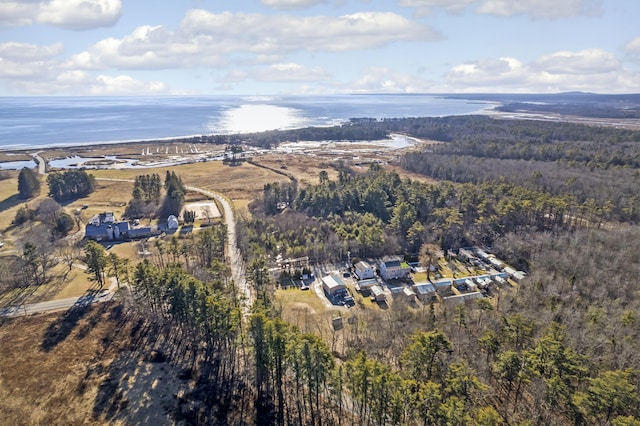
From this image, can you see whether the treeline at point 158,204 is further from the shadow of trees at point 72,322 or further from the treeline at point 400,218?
the shadow of trees at point 72,322

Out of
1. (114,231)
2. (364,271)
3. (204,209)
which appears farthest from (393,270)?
(114,231)

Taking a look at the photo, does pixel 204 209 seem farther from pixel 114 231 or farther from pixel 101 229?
pixel 101 229

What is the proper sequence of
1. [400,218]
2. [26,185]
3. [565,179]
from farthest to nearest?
[26,185]
[565,179]
[400,218]

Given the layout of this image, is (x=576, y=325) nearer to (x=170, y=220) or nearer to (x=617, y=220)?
(x=617, y=220)

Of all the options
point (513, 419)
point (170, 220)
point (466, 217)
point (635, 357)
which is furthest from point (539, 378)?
point (170, 220)

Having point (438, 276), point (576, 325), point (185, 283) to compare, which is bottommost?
point (438, 276)

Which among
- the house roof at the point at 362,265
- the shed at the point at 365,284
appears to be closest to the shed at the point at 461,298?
the shed at the point at 365,284
